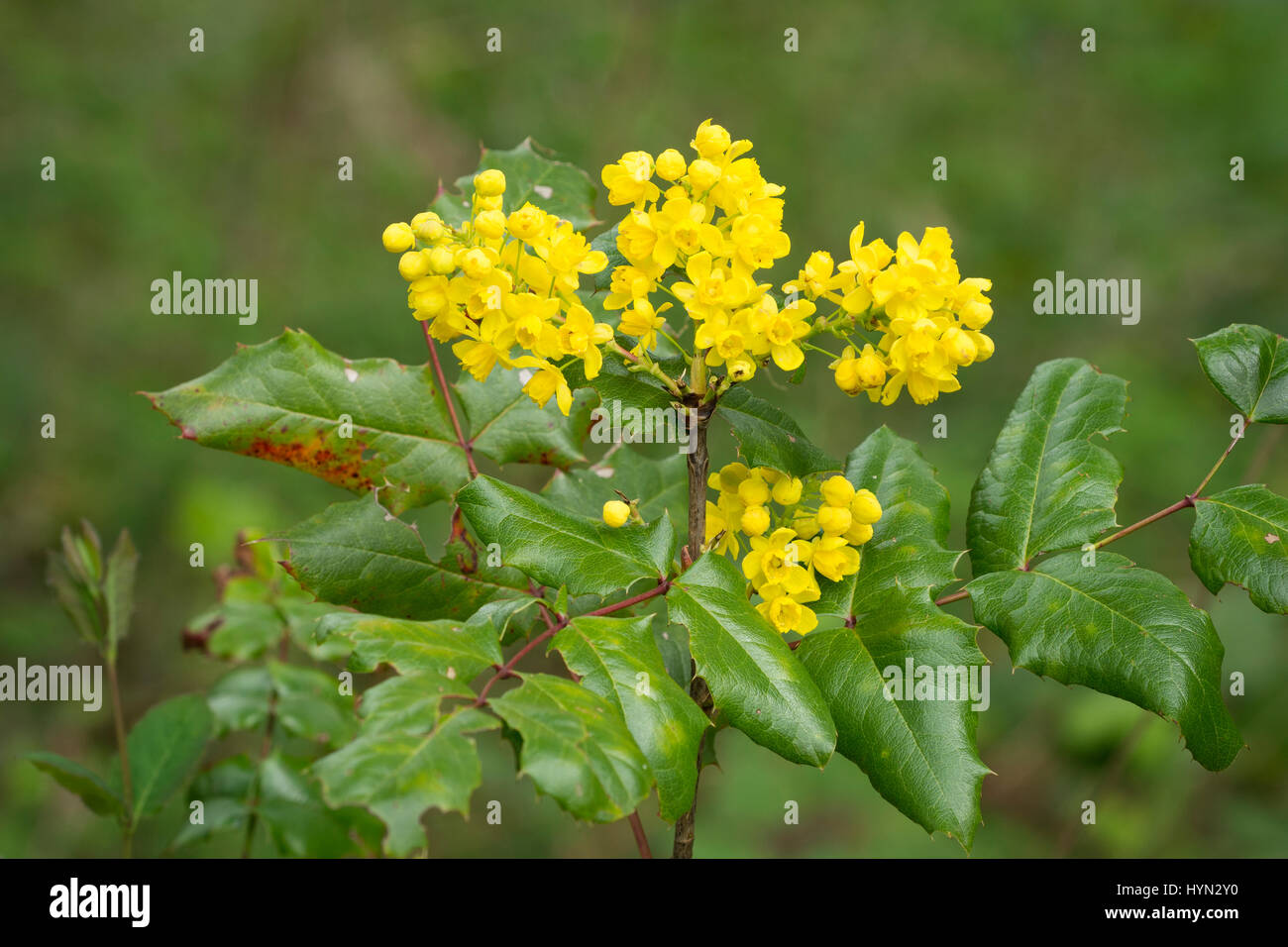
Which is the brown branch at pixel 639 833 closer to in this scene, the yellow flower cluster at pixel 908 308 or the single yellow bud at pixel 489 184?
the yellow flower cluster at pixel 908 308

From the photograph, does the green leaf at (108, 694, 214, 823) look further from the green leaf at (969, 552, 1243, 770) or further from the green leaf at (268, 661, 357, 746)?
the green leaf at (969, 552, 1243, 770)

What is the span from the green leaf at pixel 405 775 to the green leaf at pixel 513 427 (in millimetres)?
672

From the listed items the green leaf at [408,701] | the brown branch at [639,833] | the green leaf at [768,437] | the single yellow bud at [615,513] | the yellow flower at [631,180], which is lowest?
the brown branch at [639,833]

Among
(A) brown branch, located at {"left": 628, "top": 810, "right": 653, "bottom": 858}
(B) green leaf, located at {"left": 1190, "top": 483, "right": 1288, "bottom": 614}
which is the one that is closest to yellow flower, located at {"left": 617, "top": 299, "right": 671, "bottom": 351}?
(A) brown branch, located at {"left": 628, "top": 810, "right": 653, "bottom": 858}

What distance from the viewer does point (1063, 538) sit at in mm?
1530

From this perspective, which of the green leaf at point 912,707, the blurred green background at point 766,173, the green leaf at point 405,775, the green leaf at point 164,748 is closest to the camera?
the green leaf at point 405,775

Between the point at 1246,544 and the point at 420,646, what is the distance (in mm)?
1143

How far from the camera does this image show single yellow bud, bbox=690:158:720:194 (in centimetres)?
132

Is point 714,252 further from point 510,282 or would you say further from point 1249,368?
point 1249,368

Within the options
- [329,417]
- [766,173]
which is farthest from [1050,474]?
[766,173]

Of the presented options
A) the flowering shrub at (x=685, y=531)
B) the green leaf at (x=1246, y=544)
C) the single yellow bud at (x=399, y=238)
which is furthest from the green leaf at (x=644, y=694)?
the green leaf at (x=1246, y=544)

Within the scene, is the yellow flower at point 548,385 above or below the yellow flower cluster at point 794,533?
above

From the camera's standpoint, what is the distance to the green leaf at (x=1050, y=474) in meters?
1.56

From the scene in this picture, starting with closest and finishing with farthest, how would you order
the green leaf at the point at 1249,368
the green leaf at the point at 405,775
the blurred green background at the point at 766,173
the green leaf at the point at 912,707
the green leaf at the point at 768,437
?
the green leaf at the point at 405,775
the green leaf at the point at 912,707
the green leaf at the point at 768,437
the green leaf at the point at 1249,368
the blurred green background at the point at 766,173
